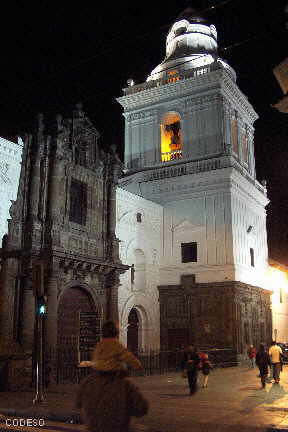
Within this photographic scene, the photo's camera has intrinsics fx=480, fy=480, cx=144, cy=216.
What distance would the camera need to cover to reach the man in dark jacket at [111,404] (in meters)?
4.24

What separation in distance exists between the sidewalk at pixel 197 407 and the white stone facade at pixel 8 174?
8.22 metres

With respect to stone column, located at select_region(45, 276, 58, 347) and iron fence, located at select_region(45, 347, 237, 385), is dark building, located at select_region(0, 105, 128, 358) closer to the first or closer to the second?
stone column, located at select_region(45, 276, 58, 347)

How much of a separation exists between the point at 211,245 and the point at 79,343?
48.2ft

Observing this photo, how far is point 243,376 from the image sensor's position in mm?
22375

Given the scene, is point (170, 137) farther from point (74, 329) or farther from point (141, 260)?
point (74, 329)

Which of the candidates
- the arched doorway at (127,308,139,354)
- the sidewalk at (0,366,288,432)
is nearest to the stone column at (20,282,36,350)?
the sidewalk at (0,366,288,432)

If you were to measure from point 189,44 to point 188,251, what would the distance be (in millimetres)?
17208

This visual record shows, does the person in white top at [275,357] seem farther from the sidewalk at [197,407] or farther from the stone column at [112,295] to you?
the stone column at [112,295]

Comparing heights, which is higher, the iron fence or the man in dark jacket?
the man in dark jacket

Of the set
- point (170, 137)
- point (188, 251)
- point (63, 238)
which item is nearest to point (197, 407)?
point (63, 238)

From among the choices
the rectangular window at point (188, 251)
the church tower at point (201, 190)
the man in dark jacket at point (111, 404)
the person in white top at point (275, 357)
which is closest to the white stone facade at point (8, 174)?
the person in white top at point (275, 357)

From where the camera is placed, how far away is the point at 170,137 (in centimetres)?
3641

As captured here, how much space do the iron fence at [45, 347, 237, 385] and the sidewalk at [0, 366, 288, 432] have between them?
6.28 ft

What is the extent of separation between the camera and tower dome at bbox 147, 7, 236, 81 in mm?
36750
